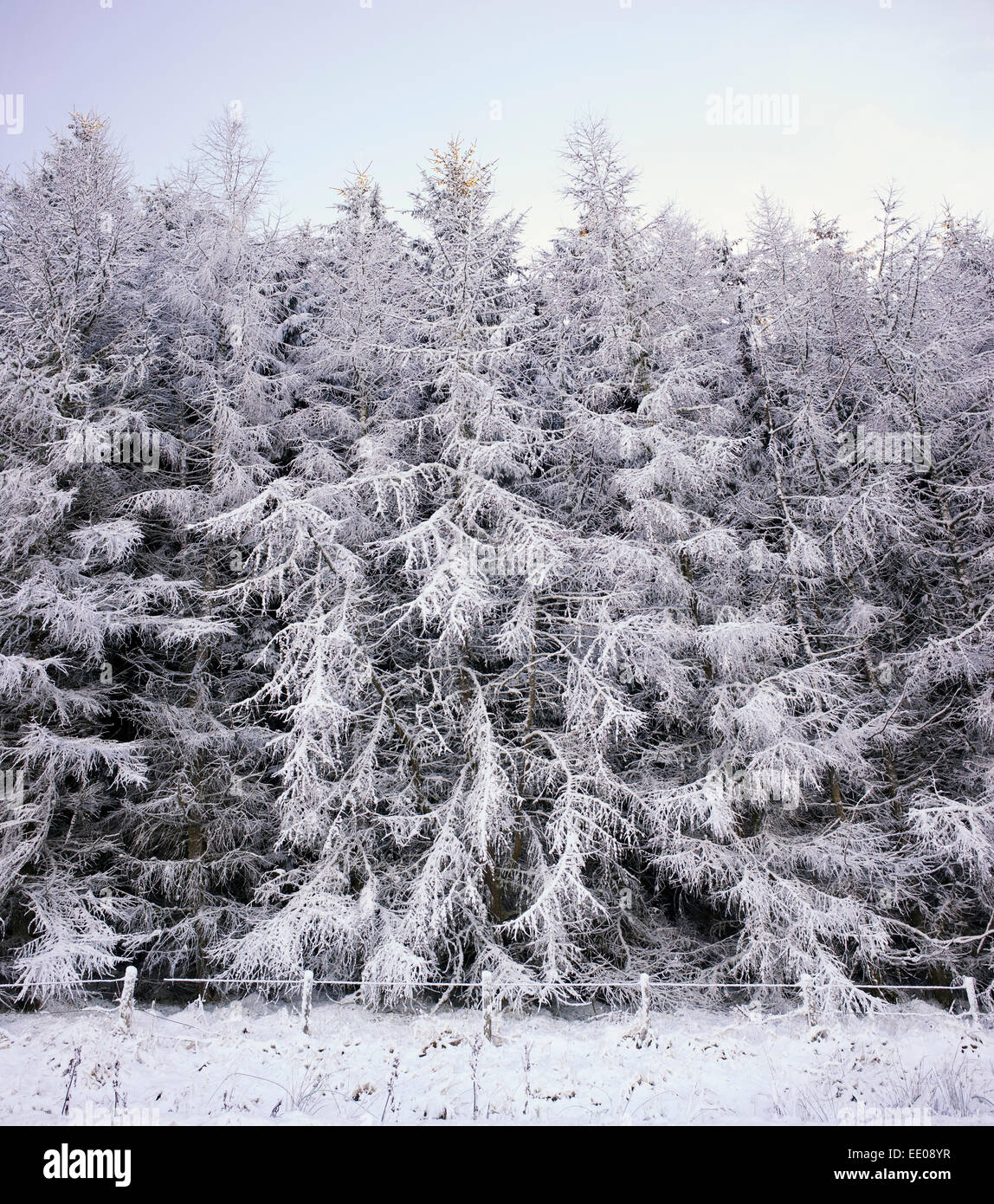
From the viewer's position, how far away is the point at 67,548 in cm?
966

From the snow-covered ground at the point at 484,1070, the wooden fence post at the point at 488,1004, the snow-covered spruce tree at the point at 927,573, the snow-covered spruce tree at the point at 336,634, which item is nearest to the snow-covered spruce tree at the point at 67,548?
the snow-covered ground at the point at 484,1070

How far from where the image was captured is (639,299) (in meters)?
10.9

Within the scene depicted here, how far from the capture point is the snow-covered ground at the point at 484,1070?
575 centimetres

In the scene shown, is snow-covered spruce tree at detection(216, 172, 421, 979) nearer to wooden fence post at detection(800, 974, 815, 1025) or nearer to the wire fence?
the wire fence

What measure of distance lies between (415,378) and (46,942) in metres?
10.1

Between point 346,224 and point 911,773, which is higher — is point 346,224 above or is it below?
above

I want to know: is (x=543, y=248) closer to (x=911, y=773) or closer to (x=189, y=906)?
(x=911, y=773)

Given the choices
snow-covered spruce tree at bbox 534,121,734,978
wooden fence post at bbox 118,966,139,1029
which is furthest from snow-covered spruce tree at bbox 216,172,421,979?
snow-covered spruce tree at bbox 534,121,734,978

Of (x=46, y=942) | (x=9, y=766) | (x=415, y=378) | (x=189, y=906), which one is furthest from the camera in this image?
(x=415, y=378)

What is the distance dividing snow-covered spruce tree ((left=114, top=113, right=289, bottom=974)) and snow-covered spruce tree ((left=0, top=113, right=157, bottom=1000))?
0.64 m

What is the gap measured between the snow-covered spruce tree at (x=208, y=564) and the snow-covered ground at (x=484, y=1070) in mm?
2084

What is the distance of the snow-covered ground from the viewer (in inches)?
226

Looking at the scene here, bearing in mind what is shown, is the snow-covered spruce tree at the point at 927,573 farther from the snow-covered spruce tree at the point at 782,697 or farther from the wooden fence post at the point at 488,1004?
the wooden fence post at the point at 488,1004
